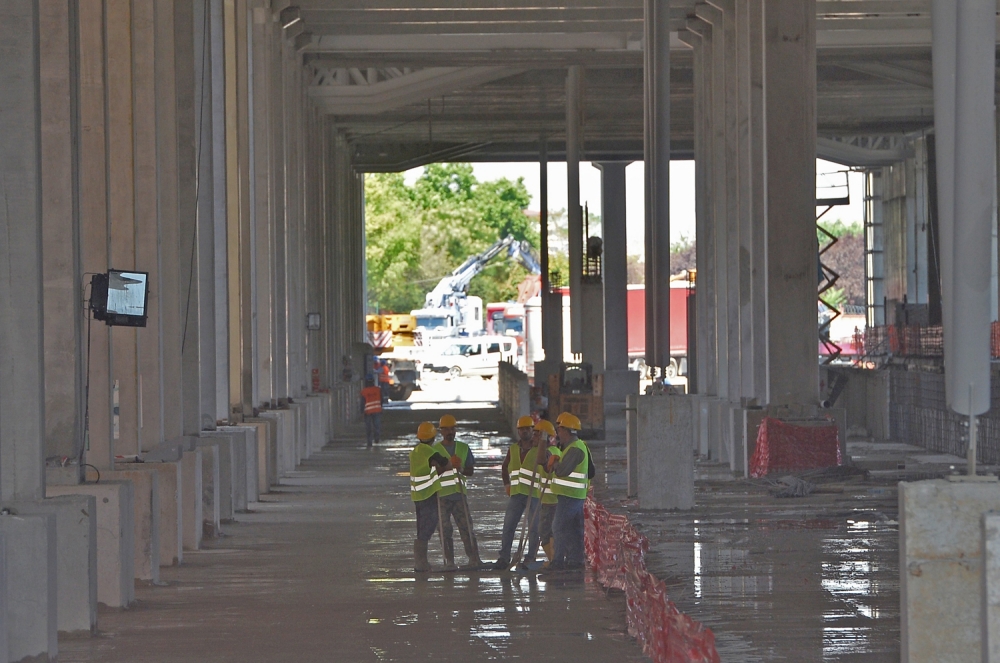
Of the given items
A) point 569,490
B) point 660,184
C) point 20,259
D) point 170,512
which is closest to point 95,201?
point 20,259

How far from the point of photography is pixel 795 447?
24.7 metres

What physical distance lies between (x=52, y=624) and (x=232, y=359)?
1398cm

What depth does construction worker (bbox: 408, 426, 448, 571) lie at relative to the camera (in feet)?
50.6

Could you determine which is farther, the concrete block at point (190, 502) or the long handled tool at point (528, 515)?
the concrete block at point (190, 502)

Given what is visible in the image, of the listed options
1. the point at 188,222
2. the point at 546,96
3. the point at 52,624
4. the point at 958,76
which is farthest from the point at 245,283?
the point at 546,96

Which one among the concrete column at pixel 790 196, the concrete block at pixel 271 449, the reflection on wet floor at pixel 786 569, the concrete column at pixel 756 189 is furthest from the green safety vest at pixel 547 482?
the concrete column at pixel 756 189

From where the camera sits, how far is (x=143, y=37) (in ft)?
57.1

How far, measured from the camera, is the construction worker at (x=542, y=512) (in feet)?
51.1

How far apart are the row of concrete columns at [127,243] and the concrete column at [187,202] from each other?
0.03m

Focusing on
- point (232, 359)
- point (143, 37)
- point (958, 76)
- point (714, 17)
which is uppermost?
point (714, 17)

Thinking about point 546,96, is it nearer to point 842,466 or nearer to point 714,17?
point 714,17

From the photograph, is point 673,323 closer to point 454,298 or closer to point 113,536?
point 454,298

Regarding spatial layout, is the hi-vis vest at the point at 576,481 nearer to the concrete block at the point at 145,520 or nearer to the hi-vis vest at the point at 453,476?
the hi-vis vest at the point at 453,476

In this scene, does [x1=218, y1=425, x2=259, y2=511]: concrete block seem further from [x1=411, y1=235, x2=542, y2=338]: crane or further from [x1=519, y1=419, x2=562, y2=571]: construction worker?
[x1=411, y1=235, x2=542, y2=338]: crane
